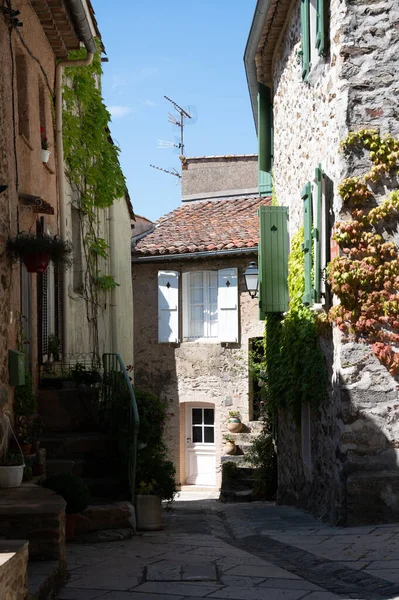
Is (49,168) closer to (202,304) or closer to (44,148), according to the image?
(44,148)

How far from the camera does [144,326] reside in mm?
19984

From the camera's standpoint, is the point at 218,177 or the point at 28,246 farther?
the point at 218,177

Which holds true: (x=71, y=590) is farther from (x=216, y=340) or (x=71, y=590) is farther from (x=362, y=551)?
(x=216, y=340)

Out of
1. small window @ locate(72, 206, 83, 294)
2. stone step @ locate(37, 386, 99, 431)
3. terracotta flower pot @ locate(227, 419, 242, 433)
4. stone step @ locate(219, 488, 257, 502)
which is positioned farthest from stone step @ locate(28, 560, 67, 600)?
terracotta flower pot @ locate(227, 419, 242, 433)

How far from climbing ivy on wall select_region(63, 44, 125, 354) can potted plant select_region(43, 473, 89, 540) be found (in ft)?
19.8

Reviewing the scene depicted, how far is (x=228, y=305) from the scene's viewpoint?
1925 cm

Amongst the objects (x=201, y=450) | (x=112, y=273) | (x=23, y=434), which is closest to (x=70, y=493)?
(x=23, y=434)

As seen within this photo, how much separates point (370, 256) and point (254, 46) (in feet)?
17.4

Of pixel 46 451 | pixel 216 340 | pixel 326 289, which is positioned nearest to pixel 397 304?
pixel 326 289

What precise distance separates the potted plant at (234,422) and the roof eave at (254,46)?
22.9 ft

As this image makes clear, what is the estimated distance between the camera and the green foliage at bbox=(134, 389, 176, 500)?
9.20m

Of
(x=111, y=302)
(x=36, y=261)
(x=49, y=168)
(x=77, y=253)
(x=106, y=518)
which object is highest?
(x=49, y=168)

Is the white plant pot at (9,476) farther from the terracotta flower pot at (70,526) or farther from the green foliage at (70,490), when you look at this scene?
the terracotta flower pot at (70,526)

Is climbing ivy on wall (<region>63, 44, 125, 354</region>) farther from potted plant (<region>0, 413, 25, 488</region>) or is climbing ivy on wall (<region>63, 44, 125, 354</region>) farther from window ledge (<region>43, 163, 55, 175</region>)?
potted plant (<region>0, 413, 25, 488</region>)
